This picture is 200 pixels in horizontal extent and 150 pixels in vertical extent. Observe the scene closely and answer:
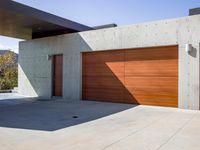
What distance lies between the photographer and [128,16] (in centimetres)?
1128

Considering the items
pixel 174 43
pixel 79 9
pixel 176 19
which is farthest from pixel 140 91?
pixel 79 9

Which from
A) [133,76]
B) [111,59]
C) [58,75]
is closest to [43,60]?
[58,75]

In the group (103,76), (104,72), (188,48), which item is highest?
(188,48)

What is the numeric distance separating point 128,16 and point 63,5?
3.24 meters

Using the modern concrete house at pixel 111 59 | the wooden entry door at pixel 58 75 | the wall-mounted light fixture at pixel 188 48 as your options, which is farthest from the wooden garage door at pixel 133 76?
the wooden entry door at pixel 58 75

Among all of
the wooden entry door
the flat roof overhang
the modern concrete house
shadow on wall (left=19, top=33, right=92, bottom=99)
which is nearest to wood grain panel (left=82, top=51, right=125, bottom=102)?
the modern concrete house

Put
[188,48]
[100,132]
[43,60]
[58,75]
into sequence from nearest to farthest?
1. [100,132]
2. [188,48]
3. [58,75]
4. [43,60]

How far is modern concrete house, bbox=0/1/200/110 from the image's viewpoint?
794 centimetres

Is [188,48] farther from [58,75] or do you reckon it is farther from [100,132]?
[58,75]

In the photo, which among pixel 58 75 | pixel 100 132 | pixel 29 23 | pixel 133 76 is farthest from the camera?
pixel 58 75

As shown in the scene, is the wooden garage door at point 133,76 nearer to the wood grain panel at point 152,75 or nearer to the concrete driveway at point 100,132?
the wood grain panel at point 152,75

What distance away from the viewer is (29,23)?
1069 cm

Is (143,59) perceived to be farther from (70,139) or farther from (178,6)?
(70,139)

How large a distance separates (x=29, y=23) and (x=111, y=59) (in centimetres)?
432
